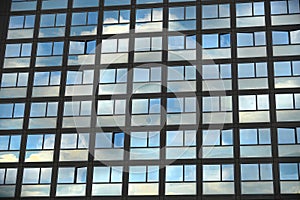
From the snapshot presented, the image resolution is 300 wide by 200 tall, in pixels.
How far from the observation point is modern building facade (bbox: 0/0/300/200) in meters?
33.2

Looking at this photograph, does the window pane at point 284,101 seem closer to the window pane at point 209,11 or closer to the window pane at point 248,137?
the window pane at point 248,137

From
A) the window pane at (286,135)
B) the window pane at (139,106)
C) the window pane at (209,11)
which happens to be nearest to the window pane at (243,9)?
the window pane at (209,11)

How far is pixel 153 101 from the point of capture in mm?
35344

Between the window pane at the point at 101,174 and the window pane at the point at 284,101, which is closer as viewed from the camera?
the window pane at the point at 284,101

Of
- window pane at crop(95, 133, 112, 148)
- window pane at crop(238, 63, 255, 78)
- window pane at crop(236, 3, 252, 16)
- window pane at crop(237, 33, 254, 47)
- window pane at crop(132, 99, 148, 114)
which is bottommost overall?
window pane at crop(95, 133, 112, 148)

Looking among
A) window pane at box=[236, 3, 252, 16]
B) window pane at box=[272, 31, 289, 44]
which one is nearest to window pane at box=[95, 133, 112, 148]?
window pane at box=[236, 3, 252, 16]

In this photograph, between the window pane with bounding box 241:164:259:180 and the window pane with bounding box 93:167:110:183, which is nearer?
the window pane with bounding box 241:164:259:180

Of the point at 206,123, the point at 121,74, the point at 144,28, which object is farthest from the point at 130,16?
the point at 206,123

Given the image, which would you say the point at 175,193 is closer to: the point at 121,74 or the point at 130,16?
the point at 121,74

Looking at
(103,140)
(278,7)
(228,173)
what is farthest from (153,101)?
(278,7)

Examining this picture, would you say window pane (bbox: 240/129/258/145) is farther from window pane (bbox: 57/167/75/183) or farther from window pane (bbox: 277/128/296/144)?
window pane (bbox: 57/167/75/183)

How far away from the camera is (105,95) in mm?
36094

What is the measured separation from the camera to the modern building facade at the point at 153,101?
109 feet

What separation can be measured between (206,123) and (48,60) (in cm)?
1266
